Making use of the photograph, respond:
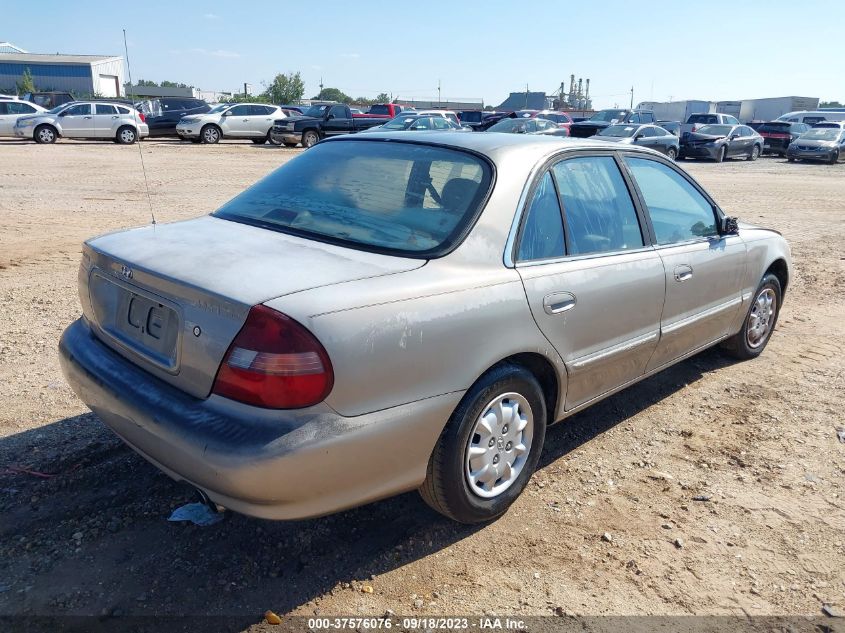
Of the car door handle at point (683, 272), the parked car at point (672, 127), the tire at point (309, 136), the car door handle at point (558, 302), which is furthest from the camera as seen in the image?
the parked car at point (672, 127)

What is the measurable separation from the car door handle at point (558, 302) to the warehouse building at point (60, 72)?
296ft

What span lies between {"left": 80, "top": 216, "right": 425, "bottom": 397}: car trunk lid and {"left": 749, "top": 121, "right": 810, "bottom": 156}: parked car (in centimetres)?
3529

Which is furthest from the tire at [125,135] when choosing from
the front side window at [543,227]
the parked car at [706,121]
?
the front side window at [543,227]

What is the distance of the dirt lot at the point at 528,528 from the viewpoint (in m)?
2.70

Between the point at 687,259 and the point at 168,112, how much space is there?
27.9 m

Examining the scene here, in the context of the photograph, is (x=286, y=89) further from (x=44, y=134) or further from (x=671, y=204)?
(x=671, y=204)

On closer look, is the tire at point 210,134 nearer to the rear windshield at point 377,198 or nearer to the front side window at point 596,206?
the rear windshield at point 377,198

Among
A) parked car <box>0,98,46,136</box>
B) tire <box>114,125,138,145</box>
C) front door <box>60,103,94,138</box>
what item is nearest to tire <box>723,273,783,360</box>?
tire <box>114,125,138,145</box>

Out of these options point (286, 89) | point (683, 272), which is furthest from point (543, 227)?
point (286, 89)

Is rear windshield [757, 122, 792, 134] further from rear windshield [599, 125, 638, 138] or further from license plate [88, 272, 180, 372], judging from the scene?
license plate [88, 272, 180, 372]

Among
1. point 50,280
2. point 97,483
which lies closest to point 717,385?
point 97,483

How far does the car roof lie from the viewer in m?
A: 3.38

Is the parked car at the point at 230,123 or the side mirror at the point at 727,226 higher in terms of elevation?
the parked car at the point at 230,123

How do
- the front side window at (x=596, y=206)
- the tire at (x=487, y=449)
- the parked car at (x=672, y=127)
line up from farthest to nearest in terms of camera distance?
the parked car at (x=672, y=127) < the front side window at (x=596, y=206) < the tire at (x=487, y=449)
